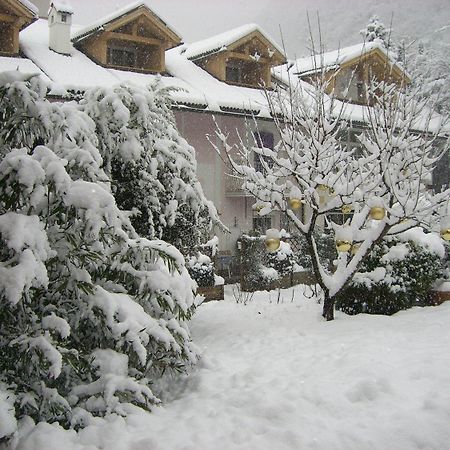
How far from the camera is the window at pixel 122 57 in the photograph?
15484 millimetres

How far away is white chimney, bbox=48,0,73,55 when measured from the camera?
14445mm

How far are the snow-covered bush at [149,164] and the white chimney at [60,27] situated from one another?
9192 mm

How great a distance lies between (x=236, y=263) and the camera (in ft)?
48.7

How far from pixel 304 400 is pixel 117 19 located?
13810mm

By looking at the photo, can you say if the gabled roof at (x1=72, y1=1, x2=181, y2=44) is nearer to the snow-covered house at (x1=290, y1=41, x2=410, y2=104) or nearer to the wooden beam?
the wooden beam

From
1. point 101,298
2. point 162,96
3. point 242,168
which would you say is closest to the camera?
point 101,298

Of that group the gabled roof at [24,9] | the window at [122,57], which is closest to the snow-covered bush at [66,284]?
Answer: the gabled roof at [24,9]

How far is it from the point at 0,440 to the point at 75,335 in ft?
3.62

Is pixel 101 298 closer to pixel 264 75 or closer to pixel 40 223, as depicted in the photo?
pixel 40 223

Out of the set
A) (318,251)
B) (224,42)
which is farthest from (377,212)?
(224,42)

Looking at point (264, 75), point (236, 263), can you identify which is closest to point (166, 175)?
point (236, 263)

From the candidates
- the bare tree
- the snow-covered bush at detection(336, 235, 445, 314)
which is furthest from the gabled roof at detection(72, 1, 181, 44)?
the snow-covered bush at detection(336, 235, 445, 314)

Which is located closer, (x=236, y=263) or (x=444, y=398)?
(x=444, y=398)

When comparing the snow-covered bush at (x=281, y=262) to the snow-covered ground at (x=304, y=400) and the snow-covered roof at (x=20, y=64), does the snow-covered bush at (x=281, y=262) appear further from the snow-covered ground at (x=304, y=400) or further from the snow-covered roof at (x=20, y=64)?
the snow-covered roof at (x=20, y=64)
